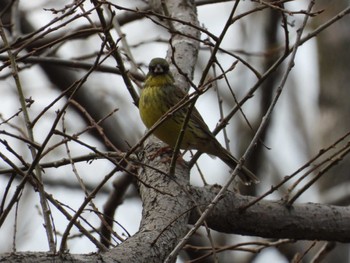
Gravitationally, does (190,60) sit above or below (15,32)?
below

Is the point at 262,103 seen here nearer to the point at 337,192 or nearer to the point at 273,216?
the point at 337,192

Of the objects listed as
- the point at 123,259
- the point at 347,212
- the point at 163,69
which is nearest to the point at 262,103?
the point at 163,69

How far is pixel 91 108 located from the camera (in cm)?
842

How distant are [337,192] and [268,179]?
13.8 ft

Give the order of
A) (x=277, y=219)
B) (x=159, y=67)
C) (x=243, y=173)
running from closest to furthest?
(x=277, y=219) → (x=159, y=67) → (x=243, y=173)

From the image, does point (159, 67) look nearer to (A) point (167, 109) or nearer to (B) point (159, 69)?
(B) point (159, 69)

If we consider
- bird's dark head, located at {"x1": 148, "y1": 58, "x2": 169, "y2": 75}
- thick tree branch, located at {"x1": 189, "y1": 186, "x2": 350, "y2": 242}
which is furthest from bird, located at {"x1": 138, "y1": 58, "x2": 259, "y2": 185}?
thick tree branch, located at {"x1": 189, "y1": 186, "x2": 350, "y2": 242}

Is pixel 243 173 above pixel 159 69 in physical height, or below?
below

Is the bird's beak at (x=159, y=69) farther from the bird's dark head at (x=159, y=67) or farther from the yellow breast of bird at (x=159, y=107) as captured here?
the yellow breast of bird at (x=159, y=107)

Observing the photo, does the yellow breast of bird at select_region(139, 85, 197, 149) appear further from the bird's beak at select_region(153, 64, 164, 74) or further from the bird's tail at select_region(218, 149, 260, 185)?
the bird's tail at select_region(218, 149, 260, 185)

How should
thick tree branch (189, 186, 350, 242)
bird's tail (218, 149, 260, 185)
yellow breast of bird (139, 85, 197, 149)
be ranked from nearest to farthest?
thick tree branch (189, 186, 350, 242) → yellow breast of bird (139, 85, 197, 149) → bird's tail (218, 149, 260, 185)

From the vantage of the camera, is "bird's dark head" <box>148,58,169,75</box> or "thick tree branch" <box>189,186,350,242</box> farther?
"bird's dark head" <box>148,58,169,75</box>

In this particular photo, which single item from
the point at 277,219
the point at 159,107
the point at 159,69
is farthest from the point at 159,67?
the point at 277,219

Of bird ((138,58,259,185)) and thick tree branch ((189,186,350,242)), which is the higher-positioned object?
bird ((138,58,259,185))
